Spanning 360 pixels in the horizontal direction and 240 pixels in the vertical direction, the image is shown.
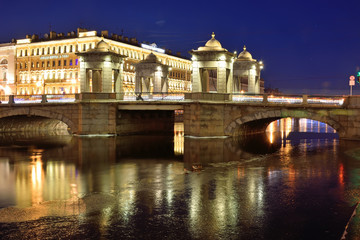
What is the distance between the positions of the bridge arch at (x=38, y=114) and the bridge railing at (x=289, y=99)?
57.1ft

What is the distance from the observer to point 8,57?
101 metres

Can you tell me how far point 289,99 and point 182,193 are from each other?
22.0 m

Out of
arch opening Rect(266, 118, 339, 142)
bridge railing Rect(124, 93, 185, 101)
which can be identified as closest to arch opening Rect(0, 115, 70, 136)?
bridge railing Rect(124, 93, 185, 101)

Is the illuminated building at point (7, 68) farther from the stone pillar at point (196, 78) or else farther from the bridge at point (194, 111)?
the stone pillar at point (196, 78)

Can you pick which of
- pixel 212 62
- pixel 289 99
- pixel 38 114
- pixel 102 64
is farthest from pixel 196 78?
pixel 38 114

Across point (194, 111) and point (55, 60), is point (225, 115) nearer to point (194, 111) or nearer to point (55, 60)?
point (194, 111)

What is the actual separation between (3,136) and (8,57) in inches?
2406

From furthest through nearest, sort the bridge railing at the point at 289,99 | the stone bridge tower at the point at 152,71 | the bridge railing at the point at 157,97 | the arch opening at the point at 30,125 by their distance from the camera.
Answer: the stone bridge tower at the point at 152,71 → the arch opening at the point at 30,125 → the bridge railing at the point at 157,97 → the bridge railing at the point at 289,99

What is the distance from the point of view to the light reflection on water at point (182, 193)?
41.1 feet

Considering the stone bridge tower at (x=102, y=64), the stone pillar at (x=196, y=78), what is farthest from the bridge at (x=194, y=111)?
the stone bridge tower at (x=102, y=64)

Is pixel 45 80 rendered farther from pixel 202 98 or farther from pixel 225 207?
pixel 225 207

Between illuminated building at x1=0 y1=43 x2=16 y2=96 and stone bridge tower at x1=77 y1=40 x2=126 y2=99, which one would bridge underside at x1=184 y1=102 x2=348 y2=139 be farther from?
illuminated building at x1=0 y1=43 x2=16 y2=96

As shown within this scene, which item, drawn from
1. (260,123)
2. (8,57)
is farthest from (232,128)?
(8,57)

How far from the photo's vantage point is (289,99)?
3616cm
